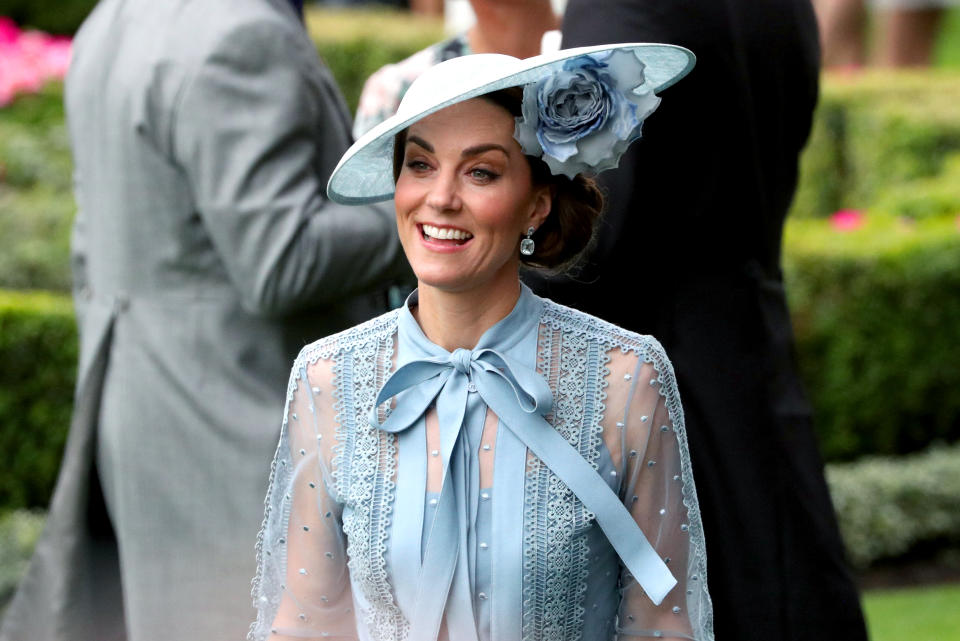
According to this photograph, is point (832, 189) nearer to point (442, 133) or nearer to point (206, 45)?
point (206, 45)

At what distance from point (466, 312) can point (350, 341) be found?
0.21m

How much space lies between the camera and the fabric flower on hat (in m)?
2.05

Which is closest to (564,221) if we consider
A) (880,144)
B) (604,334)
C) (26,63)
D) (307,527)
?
(604,334)

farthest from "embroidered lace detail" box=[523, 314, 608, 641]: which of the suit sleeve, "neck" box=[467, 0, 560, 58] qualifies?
"neck" box=[467, 0, 560, 58]

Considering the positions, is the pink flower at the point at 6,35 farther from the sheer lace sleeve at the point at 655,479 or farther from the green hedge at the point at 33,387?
the sheer lace sleeve at the point at 655,479

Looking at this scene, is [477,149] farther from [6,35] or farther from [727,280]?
[6,35]

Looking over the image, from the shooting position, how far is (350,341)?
7.36ft

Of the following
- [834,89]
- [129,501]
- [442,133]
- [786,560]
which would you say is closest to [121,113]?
[129,501]

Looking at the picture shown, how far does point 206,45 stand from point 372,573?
54.3 inches

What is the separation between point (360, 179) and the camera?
7.51 ft

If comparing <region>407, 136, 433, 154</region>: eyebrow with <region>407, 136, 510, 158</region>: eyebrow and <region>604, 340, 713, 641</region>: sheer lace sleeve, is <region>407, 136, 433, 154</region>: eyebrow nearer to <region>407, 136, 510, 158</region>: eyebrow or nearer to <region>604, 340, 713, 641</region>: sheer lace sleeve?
<region>407, 136, 510, 158</region>: eyebrow

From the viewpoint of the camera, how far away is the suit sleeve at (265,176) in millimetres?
2990

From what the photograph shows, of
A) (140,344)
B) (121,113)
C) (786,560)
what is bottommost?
(786,560)

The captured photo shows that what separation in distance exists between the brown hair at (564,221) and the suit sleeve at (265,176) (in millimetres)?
791
